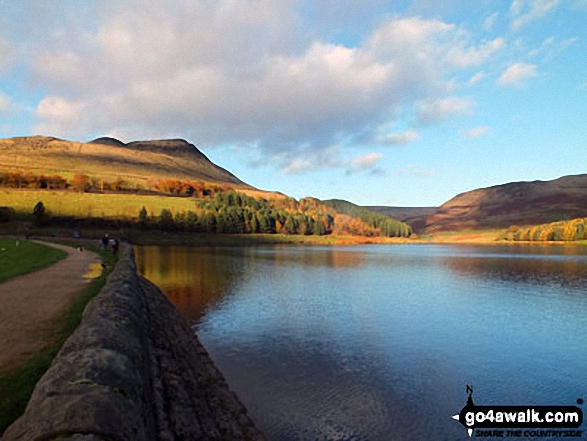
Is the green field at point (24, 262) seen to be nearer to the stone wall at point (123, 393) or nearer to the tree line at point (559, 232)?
the stone wall at point (123, 393)

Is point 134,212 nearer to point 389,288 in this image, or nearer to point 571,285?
point 389,288

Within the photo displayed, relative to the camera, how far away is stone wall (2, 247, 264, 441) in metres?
4.72

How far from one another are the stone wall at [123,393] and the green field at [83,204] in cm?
13949

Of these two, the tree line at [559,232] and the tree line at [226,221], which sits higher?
the tree line at [226,221]

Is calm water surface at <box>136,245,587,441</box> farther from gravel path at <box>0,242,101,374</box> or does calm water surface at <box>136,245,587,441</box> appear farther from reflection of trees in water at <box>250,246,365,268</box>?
reflection of trees in water at <box>250,246,365,268</box>

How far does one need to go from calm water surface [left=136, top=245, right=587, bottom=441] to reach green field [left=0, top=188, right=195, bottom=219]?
113 metres

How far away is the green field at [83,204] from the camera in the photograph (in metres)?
136

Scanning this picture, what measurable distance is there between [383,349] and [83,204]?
153251 millimetres

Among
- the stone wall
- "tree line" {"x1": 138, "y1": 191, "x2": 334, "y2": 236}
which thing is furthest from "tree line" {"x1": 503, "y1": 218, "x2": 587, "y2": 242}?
the stone wall

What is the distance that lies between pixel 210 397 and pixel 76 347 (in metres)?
7.40

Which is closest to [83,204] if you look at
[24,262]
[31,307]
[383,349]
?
[24,262]

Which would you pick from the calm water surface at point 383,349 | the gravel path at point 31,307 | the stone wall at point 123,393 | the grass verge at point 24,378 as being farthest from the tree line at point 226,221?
the grass verge at point 24,378

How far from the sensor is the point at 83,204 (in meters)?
148

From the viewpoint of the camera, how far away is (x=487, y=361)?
20.5 m
